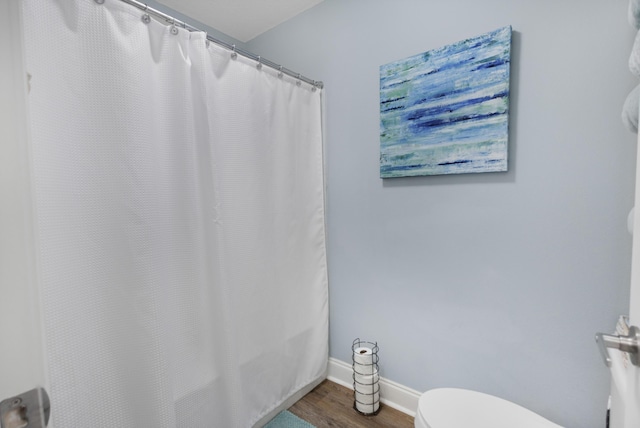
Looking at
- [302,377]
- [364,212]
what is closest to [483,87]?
[364,212]

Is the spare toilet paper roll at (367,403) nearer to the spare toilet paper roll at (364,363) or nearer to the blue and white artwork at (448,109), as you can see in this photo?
the spare toilet paper roll at (364,363)

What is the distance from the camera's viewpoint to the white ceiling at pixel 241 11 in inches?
73.3

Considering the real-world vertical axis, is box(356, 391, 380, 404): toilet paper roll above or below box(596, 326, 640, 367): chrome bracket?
below

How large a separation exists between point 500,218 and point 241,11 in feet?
6.47

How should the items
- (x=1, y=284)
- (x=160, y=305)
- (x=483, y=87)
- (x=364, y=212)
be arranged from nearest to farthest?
(x=1, y=284) → (x=160, y=305) → (x=483, y=87) → (x=364, y=212)

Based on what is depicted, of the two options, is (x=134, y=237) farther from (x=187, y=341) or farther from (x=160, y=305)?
(x=187, y=341)

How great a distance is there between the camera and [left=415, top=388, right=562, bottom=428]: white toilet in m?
1.12

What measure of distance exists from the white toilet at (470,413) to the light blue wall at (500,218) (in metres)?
0.19

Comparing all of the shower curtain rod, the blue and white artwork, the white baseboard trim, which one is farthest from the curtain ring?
the white baseboard trim

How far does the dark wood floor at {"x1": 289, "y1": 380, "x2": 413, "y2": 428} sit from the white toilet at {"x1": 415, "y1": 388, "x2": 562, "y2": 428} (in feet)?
1.63

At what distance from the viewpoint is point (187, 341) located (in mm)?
1220

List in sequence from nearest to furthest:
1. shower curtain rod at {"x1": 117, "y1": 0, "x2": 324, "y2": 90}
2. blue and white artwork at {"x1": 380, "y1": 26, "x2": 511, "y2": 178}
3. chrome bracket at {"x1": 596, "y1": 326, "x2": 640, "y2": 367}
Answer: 1. chrome bracket at {"x1": 596, "y1": 326, "x2": 640, "y2": 367}
2. shower curtain rod at {"x1": 117, "y1": 0, "x2": 324, "y2": 90}
3. blue and white artwork at {"x1": 380, "y1": 26, "x2": 511, "y2": 178}

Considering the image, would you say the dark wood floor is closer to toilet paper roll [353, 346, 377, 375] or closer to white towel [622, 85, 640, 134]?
toilet paper roll [353, 346, 377, 375]

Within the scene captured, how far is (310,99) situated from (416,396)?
1798mm
